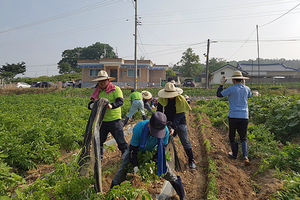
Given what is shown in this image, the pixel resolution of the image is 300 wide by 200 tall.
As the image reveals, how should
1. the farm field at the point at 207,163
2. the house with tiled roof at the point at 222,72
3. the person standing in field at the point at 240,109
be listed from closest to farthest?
1. the farm field at the point at 207,163
2. the person standing in field at the point at 240,109
3. the house with tiled roof at the point at 222,72

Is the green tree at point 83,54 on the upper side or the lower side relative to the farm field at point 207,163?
upper

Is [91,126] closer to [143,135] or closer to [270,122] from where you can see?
[143,135]

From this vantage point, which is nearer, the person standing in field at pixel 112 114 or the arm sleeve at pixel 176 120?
the person standing in field at pixel 112 114

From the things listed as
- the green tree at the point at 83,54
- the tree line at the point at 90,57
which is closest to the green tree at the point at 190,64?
the tree line at the point at 90,57

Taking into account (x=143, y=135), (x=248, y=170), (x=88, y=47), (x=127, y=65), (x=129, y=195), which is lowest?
(x=248, y=170)

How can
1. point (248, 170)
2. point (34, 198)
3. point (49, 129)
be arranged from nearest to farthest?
point (34, 198) → point (248, 170) → point (49, 129)

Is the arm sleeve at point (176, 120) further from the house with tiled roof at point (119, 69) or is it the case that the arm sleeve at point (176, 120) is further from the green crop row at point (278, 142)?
the house with tiled roof at point (119, 69)

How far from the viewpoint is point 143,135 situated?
9.50 ft

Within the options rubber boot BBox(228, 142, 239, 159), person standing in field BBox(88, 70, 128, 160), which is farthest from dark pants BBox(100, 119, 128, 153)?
rubber boot BBox(228, 142, 239, 159)

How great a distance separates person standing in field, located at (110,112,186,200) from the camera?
275 cm

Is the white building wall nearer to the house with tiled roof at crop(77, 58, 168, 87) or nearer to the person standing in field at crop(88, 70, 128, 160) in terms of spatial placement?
the house with tiled roof at crop(77, 58, 168, 87)

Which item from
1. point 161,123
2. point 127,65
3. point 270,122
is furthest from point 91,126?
point 127,65

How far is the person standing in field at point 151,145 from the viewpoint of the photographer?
2746mm

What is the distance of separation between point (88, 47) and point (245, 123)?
74.4 metres
